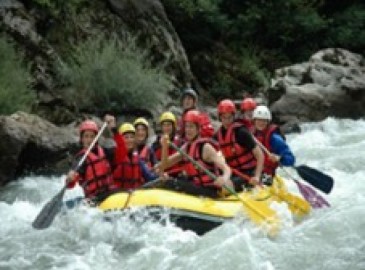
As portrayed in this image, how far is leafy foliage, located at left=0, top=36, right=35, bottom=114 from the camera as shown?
423 inches

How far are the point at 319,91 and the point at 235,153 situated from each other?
23.8 feet

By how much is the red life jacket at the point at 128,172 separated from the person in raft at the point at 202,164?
0.37 meters

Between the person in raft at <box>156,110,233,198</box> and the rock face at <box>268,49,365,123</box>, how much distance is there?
6.99 m

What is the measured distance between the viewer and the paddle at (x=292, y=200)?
792cm

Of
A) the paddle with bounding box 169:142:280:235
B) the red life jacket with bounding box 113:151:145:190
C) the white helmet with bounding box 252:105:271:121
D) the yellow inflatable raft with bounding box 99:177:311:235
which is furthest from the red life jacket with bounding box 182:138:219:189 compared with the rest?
the white helmet with bounding box 252:105:271:121

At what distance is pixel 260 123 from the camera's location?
8484 mm

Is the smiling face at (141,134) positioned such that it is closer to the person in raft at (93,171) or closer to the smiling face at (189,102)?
the person in raft at (93,171)

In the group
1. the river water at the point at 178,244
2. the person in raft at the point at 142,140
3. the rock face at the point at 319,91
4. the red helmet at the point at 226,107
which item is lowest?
the rock face at the point at 319,91

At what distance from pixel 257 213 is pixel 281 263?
903 millimetres

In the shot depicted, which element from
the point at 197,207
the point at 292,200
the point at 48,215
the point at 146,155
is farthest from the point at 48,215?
the point at 292,200

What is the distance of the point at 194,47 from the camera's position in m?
17.5

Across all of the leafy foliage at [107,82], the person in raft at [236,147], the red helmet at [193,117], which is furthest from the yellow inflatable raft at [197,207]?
the leafy foliage at [107,82]

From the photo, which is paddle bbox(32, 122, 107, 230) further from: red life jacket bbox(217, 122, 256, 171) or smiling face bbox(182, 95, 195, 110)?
smiling face bbox(182, 95, 195, 110)

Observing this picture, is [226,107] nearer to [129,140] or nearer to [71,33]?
[129,140]
